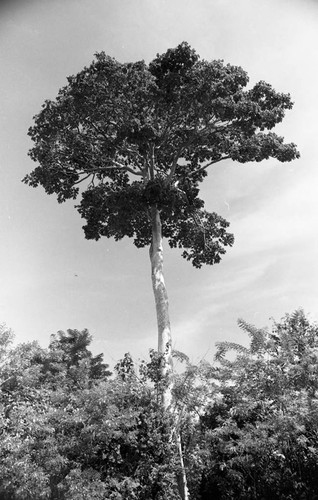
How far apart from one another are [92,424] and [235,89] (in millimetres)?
12234

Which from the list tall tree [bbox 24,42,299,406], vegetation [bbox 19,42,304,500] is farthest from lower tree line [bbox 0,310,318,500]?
tall tree [bbox 24,42,299,406]

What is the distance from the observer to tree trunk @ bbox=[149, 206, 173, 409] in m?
10.5

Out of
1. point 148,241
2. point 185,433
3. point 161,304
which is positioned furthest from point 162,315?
point 148,241

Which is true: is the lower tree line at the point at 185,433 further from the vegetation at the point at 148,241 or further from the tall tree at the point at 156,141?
the tall tree at the point at 156,141

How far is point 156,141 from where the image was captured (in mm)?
15203

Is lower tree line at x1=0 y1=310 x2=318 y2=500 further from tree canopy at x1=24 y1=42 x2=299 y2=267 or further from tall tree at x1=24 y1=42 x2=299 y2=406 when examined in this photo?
tree canopy at x1=24 y1=42 x2=299 y2=267

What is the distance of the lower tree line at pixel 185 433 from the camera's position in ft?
27.1

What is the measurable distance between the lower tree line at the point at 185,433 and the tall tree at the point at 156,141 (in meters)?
2.37

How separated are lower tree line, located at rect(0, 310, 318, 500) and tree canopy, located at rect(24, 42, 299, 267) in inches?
230

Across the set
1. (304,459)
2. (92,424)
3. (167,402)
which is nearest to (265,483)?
(304,459)

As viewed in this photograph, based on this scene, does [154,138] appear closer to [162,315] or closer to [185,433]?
[162,315]

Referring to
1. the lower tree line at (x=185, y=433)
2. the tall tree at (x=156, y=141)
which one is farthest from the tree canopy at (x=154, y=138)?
the lower tree line at (x=185, y=433)

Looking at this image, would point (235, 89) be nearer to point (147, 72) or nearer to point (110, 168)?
point (147, 72)

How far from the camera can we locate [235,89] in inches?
568
